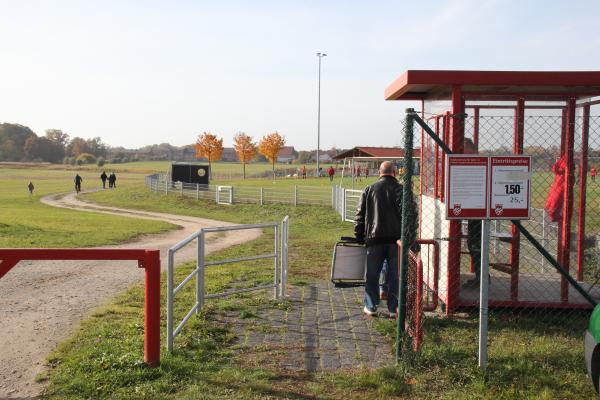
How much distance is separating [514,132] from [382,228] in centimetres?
210

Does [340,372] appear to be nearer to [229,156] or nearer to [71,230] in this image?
[71,230]

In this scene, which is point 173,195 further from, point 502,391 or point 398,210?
point 502,391

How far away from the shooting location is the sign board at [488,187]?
467cm

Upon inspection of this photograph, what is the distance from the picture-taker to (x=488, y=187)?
469 cm

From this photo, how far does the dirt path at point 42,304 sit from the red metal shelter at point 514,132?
423 cm

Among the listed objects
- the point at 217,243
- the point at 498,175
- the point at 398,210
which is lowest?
Result: the point at 217,243

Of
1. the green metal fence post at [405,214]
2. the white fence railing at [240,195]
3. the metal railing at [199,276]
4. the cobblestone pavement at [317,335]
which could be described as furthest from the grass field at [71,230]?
the green metal fence post at [405,214]

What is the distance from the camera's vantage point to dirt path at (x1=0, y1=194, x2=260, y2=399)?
5.19m

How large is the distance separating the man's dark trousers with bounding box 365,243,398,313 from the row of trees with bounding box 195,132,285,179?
62673mm

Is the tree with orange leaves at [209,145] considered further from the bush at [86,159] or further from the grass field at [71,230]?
the bush at [86,159]

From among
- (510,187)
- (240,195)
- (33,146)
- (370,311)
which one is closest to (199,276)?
(370,311)

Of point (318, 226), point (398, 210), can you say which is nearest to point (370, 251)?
point (398, 210)

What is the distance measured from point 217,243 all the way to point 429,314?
31.8 feet

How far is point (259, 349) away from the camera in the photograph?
5.65 metres
